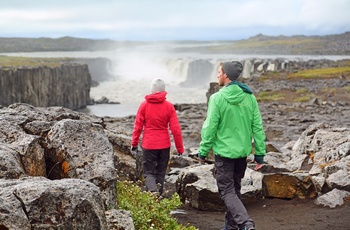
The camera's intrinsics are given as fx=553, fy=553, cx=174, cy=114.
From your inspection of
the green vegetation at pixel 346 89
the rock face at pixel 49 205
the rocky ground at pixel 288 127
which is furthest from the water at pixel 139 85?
the rock face at pixel 49 205

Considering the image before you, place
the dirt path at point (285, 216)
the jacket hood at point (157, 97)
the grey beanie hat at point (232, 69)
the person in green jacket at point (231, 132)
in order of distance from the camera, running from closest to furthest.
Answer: the person in green jacket at point (231, 132)
the grey beanie hat at point (232, 69)
the dirt path at point (285, 216)
the jacket hood at point (157, 97)

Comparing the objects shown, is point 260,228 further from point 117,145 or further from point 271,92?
point 271,92

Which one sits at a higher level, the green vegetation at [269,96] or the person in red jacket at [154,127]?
the person in red jacket at [154,127]

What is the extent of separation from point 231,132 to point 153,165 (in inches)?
135

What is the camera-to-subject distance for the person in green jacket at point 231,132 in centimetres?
898

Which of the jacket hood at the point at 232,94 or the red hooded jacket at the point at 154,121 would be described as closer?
the jacket hood at the point at 232,94

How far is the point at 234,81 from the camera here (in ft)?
30.0

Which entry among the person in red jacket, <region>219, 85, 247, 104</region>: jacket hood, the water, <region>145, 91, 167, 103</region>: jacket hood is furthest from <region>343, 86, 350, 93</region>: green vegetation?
<region>219, 85, 247, 104</region>: jacket hood

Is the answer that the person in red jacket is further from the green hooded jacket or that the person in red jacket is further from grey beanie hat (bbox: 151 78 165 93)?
the green hooded jacket

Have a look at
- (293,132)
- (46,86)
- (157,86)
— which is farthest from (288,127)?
(46,86)

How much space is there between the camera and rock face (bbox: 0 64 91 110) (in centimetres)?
6303

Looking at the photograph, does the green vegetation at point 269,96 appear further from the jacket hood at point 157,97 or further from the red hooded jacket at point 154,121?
the jacket hood at point 157,97

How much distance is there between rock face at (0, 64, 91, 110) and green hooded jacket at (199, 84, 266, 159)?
56.0 meters

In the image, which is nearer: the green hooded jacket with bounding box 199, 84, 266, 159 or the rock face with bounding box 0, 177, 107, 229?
the rock face with bounding box 0, 177, 107, 229
